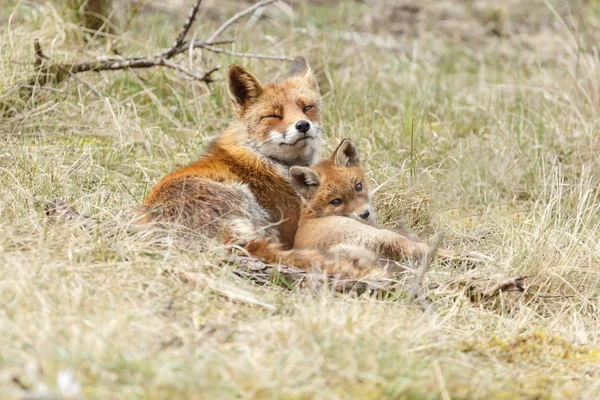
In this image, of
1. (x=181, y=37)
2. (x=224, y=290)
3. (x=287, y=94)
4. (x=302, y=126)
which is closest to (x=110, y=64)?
(x=181, y=37)

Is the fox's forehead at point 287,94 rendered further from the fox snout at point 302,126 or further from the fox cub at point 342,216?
the fox cub at point 342,216

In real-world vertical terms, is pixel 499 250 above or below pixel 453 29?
below

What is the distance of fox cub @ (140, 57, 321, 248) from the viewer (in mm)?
4840

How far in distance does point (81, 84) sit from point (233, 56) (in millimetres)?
1523

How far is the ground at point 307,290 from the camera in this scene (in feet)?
10.7

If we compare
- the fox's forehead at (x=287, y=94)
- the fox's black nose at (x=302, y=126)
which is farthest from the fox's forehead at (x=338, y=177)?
the fox's forehead at (x=287, y=94)

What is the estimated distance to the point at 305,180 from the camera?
5434mm

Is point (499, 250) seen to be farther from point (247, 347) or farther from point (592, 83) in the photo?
point (592, 83)

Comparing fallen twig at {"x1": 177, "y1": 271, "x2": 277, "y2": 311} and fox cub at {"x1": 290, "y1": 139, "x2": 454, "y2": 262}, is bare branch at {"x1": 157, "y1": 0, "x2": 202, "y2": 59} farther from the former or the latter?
fallen twig at {"x1": 177, "y1": 271, "x2": 277, "y2": 311}

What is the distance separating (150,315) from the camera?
12.1 feet

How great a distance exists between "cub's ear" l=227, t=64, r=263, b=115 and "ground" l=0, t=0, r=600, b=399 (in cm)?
92

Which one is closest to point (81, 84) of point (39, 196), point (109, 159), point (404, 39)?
point (109, 159)

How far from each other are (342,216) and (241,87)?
1337 millimetres

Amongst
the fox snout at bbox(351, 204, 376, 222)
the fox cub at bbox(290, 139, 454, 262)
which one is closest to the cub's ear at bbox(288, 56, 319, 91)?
the fox cub at bbox(290, 139, 454, 262)
